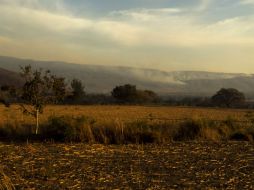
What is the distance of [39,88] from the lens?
21.8 metres

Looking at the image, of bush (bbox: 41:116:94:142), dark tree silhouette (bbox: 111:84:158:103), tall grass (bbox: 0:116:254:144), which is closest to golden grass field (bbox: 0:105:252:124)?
tall grass (bbox: 0:116:254:144)

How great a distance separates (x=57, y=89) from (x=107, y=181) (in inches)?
422

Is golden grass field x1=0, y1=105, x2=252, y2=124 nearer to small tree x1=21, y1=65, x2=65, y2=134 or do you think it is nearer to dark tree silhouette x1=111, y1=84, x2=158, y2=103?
small tree x1=21, y1=65, x2=65, y2=134

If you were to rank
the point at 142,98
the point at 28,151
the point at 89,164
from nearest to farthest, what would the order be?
the point at 89,164
the point at 28,151
the point at 142,98

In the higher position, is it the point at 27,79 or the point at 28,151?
the point at 27,79

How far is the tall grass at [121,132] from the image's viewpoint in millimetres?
19984

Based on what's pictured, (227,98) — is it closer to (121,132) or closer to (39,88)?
(39,88)

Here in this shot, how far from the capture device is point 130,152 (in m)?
16.8

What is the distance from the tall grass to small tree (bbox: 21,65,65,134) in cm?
100

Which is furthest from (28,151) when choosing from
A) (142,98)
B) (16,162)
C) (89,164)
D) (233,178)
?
(142,98)

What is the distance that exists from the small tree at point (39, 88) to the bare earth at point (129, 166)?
12.0 ft

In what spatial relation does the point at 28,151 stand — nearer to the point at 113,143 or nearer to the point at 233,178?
the point at 113,143

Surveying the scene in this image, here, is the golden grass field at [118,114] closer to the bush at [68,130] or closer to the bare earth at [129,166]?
the bush at [68,130]

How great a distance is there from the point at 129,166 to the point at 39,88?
9.06 metres
